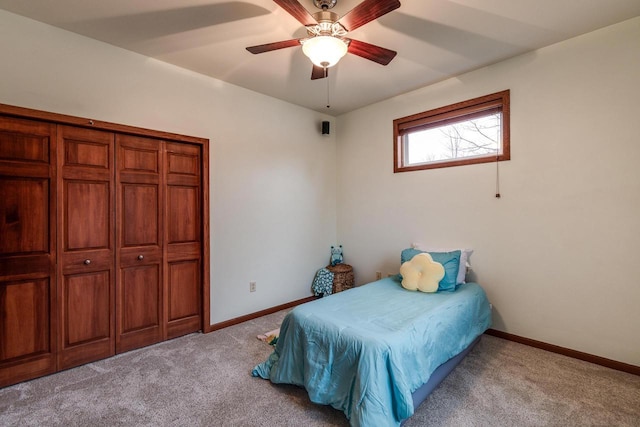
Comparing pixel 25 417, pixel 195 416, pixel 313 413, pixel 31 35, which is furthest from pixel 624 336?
pixel 31 35

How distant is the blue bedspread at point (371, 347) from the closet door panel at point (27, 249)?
1.71 meters

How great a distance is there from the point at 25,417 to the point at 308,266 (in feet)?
9.53

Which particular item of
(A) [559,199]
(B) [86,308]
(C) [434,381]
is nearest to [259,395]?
(C) [434,381]

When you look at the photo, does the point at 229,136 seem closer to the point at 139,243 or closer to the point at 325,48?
the point at 139,243

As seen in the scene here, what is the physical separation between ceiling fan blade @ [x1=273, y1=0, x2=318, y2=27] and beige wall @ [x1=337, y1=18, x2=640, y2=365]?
6.93ft

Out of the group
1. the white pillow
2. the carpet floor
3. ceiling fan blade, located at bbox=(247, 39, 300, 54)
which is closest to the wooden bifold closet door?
the carpet floor

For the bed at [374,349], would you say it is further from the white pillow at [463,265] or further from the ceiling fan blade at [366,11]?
the ceiling fan blade at [366,11]

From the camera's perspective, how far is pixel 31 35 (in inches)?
88.2

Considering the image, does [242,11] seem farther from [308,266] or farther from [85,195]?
[308,266]

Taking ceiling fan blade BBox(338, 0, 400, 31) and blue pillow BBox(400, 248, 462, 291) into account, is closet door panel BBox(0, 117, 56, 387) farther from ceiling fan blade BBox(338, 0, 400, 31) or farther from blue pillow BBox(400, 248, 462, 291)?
blue pillow BBox(400, 248, 462, 291)

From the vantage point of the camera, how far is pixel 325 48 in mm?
1859

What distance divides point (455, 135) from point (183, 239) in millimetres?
3204

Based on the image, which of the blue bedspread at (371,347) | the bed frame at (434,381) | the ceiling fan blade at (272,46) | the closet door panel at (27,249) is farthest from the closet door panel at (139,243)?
the bed frame at (434,381)

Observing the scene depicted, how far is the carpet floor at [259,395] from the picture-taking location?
182cm
